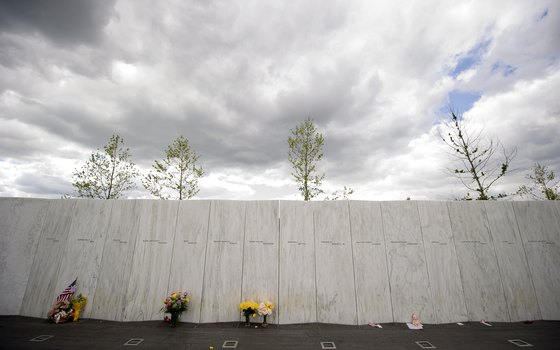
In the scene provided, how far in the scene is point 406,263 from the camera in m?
6.58

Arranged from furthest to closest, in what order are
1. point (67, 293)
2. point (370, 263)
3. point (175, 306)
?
point (370, 263)
point (67, 293)
point (175, 306)

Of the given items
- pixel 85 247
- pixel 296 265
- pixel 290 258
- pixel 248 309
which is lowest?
pixel 248 309

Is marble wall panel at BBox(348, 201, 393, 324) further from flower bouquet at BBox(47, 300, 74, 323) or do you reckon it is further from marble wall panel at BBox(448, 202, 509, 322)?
flower bouquet at BBox(47, 300, 74, 323)

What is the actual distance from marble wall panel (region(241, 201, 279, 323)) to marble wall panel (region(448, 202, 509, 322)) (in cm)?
514

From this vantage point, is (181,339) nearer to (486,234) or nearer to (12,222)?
(12,222)

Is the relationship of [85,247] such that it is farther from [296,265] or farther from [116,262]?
[296,265]

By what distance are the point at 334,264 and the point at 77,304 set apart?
6783mm

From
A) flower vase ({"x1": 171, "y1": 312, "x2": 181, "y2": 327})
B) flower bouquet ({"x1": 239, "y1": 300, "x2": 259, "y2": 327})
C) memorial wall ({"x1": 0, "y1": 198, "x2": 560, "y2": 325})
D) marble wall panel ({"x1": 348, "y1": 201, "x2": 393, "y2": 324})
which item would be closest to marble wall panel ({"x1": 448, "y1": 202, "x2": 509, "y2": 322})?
memorial wall ({"x1": 0, "y1": 198, "x2": 560, "y2": 325})

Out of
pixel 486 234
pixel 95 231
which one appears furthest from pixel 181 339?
pixel 486 234

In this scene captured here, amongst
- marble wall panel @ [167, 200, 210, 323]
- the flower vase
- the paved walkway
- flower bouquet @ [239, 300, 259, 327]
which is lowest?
the paved walkway

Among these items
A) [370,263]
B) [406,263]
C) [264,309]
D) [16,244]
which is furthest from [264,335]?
[16,244]

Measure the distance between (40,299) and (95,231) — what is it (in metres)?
2.15

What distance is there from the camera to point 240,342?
496 cm

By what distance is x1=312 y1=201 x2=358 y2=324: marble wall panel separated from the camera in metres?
6.24
